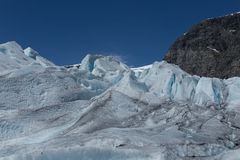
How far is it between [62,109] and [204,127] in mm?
3264

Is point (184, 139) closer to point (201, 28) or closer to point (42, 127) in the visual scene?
point (42, 127)

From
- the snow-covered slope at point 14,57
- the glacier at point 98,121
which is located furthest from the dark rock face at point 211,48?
the glacier at point 98,121

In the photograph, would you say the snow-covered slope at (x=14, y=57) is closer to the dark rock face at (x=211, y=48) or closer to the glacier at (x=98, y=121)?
the glacier at (x=98, y=121)

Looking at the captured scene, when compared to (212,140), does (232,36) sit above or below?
above

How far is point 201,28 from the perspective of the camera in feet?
122

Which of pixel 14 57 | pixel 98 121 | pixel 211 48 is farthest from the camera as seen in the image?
pixel 211 48

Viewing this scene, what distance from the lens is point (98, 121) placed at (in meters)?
10.4

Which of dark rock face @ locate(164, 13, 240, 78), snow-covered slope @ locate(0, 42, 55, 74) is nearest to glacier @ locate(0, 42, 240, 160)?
snow-covered slope @ locate(0, 42, 55, 74)

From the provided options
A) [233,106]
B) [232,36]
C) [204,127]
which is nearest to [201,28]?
[232,36]

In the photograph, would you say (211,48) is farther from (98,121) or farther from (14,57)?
(98,121)

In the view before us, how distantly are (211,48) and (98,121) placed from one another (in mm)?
27411

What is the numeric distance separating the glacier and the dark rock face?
22.2 meters

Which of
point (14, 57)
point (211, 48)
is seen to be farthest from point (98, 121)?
point (211, 48)

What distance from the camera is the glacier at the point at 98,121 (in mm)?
8852
